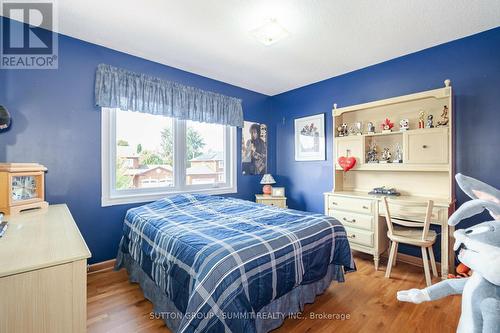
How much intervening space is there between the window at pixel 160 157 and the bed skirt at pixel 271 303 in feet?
3.10

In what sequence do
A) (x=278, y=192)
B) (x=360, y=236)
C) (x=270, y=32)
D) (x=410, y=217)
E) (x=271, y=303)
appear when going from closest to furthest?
1. (x=271, y=303)
2. (x=270, y=32)
3. (x=410, y=217)
4. (x=360, y=236)
5. (x=278, y=192)

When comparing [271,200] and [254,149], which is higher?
[254,149]

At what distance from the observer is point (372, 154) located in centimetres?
307

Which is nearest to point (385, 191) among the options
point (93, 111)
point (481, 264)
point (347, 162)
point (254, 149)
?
point (347, 162)

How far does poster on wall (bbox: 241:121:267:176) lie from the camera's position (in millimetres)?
3936

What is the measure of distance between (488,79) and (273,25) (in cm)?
218

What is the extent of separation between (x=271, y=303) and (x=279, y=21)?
229 cm

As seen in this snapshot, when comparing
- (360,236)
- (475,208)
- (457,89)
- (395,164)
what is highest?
(457,89)

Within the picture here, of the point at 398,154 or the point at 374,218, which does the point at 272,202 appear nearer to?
the point at 374,218

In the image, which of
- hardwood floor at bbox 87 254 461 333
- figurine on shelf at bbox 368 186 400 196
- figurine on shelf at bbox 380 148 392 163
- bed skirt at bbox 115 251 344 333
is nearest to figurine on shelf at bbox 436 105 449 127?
figurine on shelf at bbox 380 148 392 163

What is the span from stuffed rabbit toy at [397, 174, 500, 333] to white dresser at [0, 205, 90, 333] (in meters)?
1.63

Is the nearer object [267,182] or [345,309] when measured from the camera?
[345,309]

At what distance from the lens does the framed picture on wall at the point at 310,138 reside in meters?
3.66

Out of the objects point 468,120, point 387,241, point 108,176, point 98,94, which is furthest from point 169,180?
point 468,120
